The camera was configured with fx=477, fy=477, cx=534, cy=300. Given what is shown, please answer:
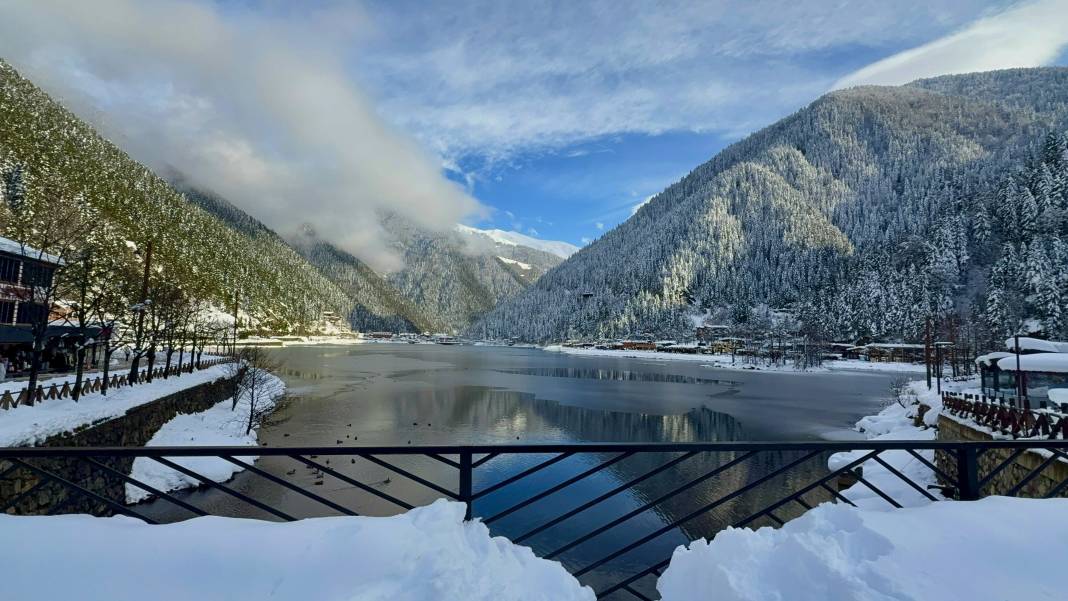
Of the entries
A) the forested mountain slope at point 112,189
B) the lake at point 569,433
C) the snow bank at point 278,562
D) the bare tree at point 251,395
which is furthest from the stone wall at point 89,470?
the forested mountain slope at point 112,189

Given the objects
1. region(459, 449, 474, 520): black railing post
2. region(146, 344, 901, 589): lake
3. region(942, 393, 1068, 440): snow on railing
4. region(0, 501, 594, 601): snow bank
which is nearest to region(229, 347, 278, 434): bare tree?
region(146, 344, 901, 589): lake

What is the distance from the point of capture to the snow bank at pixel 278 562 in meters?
3.19

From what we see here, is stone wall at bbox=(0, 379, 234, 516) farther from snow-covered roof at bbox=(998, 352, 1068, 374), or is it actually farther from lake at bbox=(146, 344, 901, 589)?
snow-covered roof at bbox=(998, 352, 1068, 374)

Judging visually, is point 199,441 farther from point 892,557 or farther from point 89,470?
point 892,557

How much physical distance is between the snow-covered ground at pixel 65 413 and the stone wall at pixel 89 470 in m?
0.29

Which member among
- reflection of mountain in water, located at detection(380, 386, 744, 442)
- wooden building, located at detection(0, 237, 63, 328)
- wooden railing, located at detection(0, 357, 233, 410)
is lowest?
reflection of mountain in water, located at detection(380, 386, 744, 442)

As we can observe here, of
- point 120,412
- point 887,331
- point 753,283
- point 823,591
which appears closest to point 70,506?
point 120,412

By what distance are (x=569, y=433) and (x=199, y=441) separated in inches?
859

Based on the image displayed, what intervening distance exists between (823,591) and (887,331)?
143237 mm

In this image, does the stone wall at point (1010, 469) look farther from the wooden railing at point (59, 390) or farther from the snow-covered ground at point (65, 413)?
the wooden railing at point (59, 390)

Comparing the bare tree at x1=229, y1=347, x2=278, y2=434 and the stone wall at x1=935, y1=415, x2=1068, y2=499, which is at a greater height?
the stone wall at x1=935, y1=415, x2=1068, y2=499

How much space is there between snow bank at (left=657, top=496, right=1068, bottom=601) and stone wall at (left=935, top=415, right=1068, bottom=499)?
7347mm

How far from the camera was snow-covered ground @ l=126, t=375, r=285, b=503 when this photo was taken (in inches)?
754

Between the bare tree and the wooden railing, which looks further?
the bare tree
